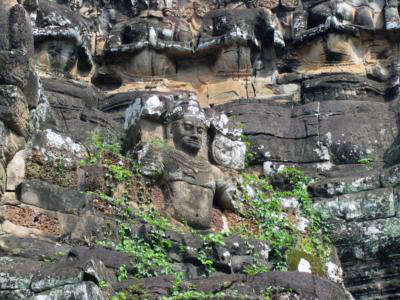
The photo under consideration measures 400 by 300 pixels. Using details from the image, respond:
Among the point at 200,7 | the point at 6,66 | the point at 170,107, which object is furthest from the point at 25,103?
the point at 200,7

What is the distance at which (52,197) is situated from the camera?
18.8 metres

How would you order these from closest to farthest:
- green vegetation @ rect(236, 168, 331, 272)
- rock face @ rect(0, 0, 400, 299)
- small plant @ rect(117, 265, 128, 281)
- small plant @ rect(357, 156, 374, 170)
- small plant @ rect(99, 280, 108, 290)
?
1. small plant @ rect(99, 280, 108, 290)
2. small plant @ rect(117, 265, 128, 281)
3. rock face @ rect(0, 0, 400, 299)
4. green vegetation @ rect(236, 168, 331, 272)
5. small plant @ rect(357, 156, 374, 170)

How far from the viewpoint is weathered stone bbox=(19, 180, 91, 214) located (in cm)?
1862

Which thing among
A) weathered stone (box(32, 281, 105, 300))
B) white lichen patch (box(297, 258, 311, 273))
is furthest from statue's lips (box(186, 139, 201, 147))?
weathered stone (box(32, 281, 105, 300))

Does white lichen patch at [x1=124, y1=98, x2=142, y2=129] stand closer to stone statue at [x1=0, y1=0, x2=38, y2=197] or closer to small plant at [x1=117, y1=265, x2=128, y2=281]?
stone statue at [x1=0, y1=0, x2=38, y2=197]

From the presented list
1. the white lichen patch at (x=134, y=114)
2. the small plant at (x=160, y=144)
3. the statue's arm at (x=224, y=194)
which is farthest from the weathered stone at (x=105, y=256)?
the white lichen patch at (x=134, y=114)

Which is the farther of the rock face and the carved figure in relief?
the carved figure in relief

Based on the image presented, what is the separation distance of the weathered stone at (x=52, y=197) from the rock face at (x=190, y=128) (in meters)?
0.02

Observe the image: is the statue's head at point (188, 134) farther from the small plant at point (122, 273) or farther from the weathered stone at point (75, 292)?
the weathered stone at point (75, 292)

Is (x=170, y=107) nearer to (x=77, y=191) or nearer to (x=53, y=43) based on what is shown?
(x=77, y=191)

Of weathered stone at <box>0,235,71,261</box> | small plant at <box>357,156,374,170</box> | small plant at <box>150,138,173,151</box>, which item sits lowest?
weathered stone at <box>0,235,71,261</box>

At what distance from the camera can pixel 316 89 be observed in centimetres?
2611

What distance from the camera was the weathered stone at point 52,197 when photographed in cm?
1862

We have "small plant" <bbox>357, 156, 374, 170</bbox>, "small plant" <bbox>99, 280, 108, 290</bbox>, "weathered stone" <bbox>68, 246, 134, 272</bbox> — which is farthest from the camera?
"small plant" <bbox>357, 156, 374, 170</bbox>
